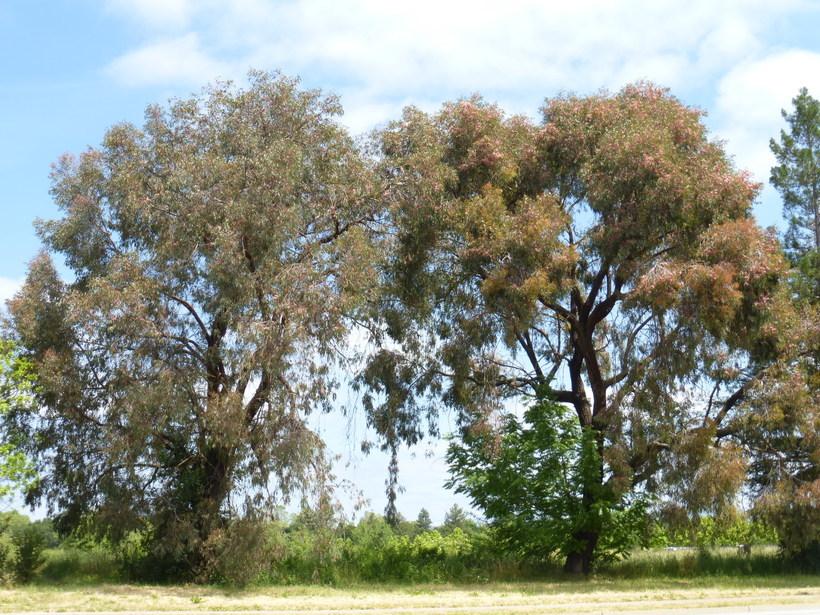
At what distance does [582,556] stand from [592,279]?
8360 mm

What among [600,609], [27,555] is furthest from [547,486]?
[27,555]

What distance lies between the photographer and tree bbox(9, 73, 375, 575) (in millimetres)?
19750

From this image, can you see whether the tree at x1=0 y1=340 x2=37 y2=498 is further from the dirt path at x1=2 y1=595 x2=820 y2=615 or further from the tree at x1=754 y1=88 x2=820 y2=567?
the tree at x1=754 y1=88 x2=820 y2=567

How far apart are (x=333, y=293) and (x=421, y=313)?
15.9 ft

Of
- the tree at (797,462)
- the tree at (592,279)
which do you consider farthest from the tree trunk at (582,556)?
the tree at (797,462)

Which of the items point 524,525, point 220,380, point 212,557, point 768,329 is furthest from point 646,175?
point 212,557

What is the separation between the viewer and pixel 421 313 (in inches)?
967

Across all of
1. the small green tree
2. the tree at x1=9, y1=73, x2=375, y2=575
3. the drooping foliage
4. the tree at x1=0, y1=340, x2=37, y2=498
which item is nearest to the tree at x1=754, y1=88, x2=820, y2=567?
the drooping foliage

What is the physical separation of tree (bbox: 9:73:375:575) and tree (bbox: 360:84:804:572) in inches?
111

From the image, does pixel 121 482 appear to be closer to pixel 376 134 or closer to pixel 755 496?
pixel 376 134

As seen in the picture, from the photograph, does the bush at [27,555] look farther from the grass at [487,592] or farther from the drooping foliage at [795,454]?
the drooping foliage at [795,454]

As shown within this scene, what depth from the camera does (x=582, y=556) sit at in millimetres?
22781

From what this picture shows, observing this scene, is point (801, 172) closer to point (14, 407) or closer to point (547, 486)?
point (547, 486)

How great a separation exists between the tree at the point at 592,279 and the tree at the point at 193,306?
2.83m
